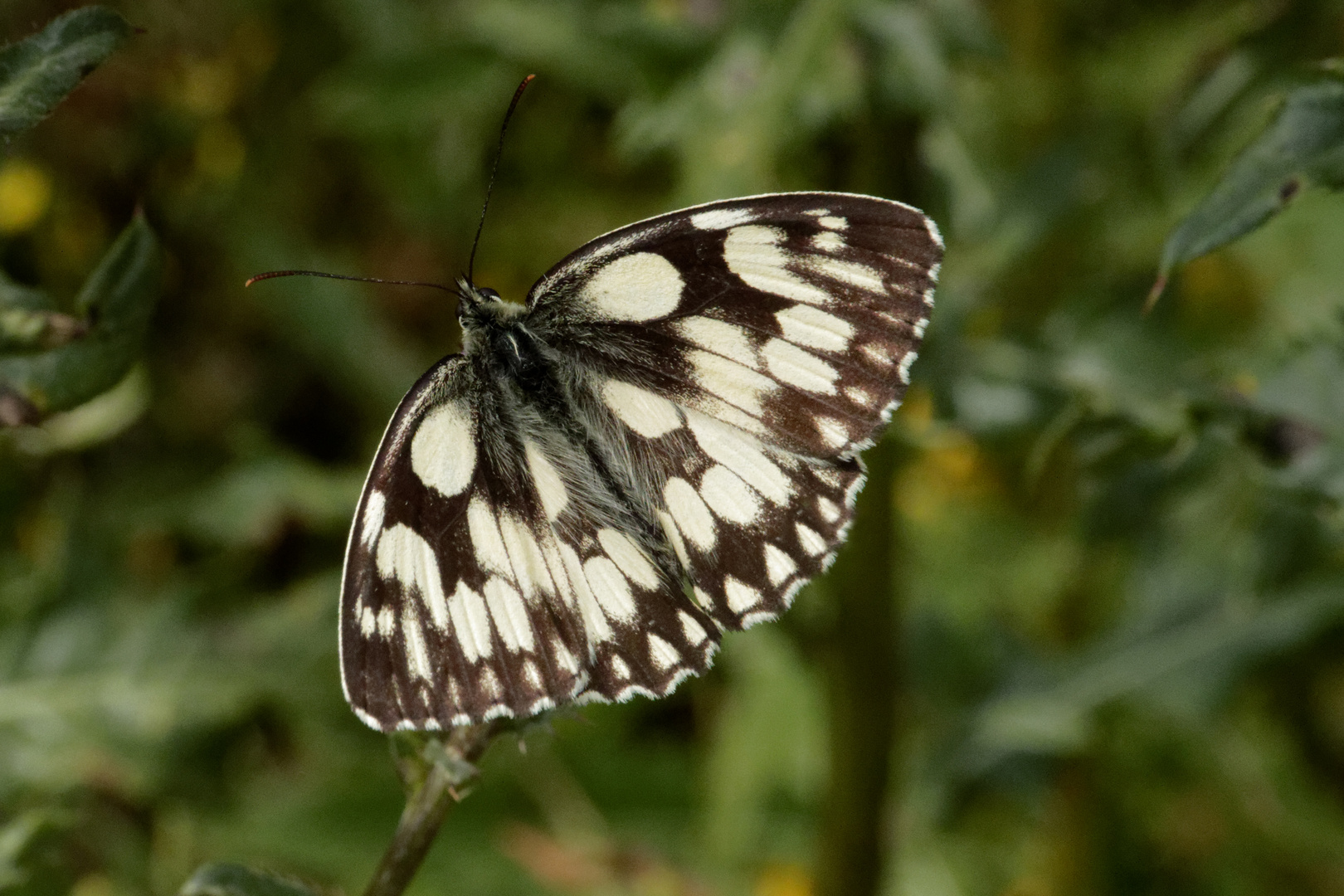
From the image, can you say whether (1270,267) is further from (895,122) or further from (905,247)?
(905,247)

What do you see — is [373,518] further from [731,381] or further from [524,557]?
[731,381]

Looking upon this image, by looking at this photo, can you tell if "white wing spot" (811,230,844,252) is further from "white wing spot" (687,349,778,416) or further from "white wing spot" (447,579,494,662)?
"white wing spot" (447,579,494,662)

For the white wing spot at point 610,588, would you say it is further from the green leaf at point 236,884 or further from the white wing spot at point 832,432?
the green leaf at point 236,884

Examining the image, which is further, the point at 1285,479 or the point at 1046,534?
the point at 1046,534

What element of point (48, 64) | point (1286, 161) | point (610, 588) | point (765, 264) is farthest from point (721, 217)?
point (48, 64)

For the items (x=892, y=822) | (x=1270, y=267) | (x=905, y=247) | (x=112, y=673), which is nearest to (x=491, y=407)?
(x=905, y=247)

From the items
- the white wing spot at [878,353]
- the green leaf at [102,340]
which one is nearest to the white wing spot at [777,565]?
the white wing spot at [878,353]

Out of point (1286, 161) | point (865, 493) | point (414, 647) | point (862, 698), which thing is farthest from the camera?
point (862, 698)
